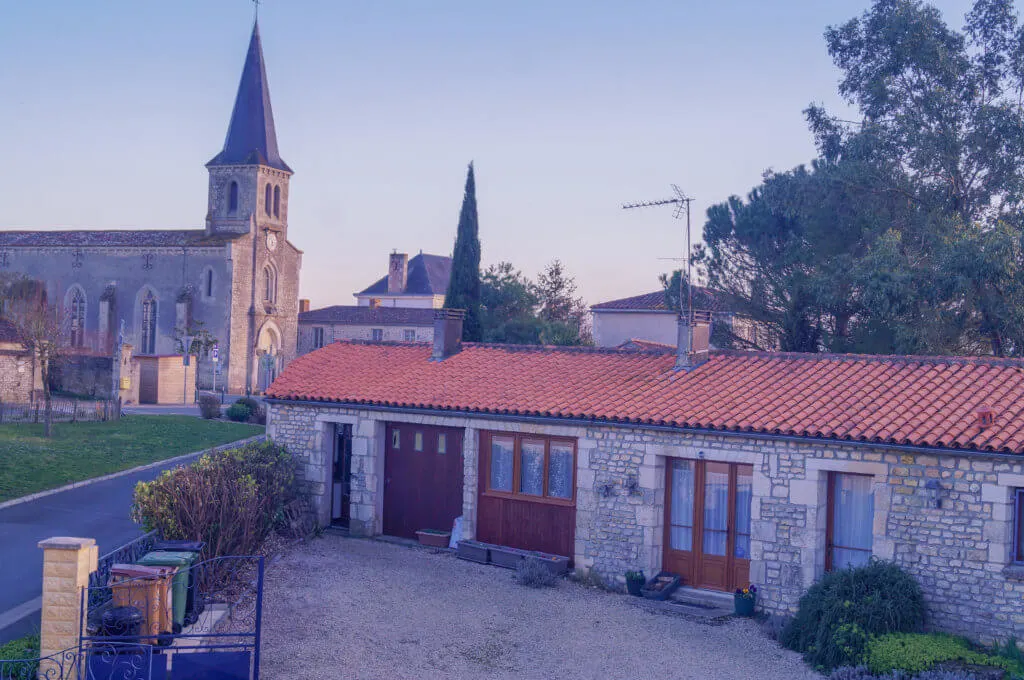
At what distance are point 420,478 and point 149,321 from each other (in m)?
41.6

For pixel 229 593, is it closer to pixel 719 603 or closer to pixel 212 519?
pixel 212 519

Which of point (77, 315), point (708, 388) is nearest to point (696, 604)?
point (708, 388)

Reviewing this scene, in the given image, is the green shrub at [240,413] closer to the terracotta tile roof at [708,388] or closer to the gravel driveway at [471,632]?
the terracotta tile roof at [708,388]

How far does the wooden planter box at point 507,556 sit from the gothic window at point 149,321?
43171mm

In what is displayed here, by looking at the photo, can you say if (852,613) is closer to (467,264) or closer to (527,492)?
(527,492)

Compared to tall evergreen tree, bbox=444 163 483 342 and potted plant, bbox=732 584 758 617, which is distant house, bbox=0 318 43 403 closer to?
tall evergreen tree, bbox=444 163 483 342

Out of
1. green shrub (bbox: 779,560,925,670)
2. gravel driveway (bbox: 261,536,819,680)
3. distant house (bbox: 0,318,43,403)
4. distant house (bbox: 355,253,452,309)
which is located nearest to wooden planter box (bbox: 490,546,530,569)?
gravel driveway (bbox: 261,536,819,680)

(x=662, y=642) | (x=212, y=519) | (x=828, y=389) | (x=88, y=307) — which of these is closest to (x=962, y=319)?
(x=828, y=389)

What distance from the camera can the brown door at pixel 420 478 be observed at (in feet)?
55.9

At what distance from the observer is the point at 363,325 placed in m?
61.3

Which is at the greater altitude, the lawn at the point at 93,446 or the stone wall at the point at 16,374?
the stone wall at the point at 16,374

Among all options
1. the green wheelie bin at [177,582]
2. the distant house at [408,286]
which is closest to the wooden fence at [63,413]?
the green wheelie bin at [177,582]

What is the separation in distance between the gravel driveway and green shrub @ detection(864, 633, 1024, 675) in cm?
84

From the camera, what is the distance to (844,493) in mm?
13156
